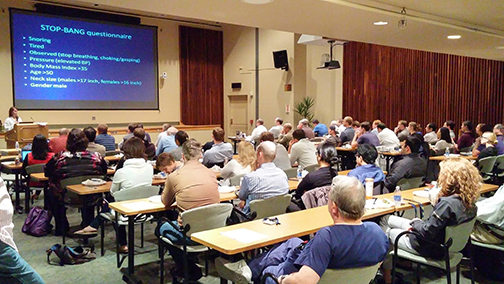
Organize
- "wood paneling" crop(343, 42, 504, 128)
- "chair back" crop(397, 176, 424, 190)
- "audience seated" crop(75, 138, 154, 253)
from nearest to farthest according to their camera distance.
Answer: "audience seated" crop(75, 138, 154, 253) → "chair back" crop(397, 176, 424, 190) → "wood paneling" crop(343, 42, 504, 128)

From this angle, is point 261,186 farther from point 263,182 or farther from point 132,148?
point 132,148

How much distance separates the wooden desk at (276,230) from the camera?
2.71 m

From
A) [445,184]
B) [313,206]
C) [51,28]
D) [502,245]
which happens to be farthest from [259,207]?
[51,28]

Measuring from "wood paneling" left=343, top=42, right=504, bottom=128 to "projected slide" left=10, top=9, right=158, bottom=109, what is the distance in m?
6.92

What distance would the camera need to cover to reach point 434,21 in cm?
569

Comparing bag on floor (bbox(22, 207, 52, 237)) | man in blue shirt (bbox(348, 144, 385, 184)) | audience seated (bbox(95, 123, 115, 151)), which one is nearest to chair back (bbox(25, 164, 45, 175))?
bag on floor (bbox(22, 207, 52, 237))

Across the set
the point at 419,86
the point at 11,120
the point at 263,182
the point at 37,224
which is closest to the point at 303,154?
the point at 263,182

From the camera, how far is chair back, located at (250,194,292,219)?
361 centimetres

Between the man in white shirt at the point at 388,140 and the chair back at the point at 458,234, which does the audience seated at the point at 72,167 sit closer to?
the chair back at the point at 458,234

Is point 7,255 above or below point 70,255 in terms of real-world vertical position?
above

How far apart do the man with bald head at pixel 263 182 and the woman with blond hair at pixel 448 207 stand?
121 cm

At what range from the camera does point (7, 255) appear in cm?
201

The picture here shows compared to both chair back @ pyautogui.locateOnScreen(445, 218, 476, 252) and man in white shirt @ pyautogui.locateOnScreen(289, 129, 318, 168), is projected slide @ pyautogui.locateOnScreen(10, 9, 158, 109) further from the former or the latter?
chair back @ pyautogui.locateOnScreen(445, 218, 476, 252)

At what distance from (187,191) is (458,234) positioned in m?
2.21
